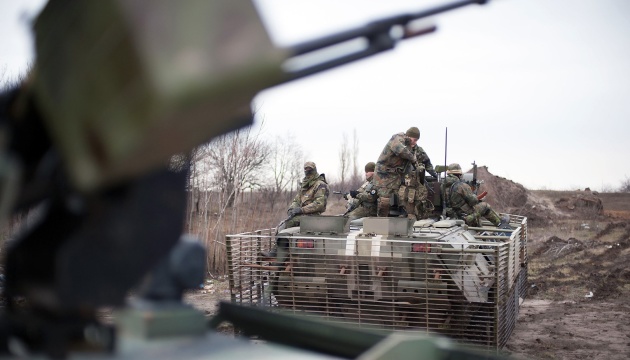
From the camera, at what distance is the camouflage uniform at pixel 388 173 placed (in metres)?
10.7

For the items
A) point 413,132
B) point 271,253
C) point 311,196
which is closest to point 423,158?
point 413,132

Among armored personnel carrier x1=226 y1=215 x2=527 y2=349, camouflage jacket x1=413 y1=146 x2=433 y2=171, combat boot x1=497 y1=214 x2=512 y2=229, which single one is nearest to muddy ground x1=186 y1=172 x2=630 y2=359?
armored personnel carrier x1=226 y1=215 x2=527 y2=349

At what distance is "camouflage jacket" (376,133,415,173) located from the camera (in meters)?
10.6

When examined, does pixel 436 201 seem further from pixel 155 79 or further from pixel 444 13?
pixel 155 79

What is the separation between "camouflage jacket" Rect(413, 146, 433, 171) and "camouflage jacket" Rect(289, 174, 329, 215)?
1423 millimetres

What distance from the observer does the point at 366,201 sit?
11.2 meters

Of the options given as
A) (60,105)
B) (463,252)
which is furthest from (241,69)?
(463,252)

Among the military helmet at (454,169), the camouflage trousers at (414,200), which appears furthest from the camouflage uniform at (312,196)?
the military helmet at (454,169)

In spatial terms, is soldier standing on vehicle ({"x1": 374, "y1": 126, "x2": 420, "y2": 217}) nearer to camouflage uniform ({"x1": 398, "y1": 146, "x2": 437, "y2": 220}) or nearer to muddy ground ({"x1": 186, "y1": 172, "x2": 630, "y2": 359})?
camouflage uniform ({"x1": 398, "y1": 146, "x2": 437, "y2": 220})

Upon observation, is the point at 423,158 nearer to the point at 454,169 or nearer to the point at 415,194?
the point at 454,169

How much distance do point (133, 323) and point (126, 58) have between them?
81cm

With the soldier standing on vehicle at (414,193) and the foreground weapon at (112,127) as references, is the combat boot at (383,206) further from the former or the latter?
the foreground weapon at (112,127)

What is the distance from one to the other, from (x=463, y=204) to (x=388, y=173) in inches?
57.8

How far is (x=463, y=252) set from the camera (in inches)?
298
